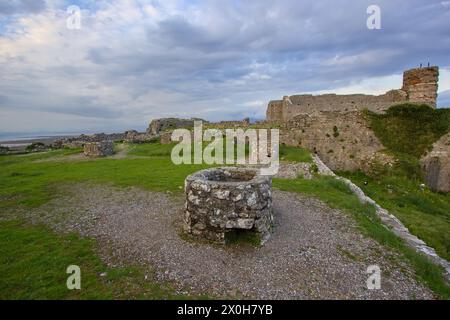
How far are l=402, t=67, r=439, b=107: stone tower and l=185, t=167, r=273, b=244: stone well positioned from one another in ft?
69.9

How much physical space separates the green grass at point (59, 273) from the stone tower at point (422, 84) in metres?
25.0

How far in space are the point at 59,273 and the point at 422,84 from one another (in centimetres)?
2775

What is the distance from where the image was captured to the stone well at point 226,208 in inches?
287

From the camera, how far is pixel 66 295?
525cm

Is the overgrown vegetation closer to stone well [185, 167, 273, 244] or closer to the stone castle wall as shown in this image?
the stone castle wall

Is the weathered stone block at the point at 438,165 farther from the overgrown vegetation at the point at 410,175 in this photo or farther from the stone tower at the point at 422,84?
the stone tower at the point at 422,84

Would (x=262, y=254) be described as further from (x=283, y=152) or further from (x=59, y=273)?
(x=283, y=152)

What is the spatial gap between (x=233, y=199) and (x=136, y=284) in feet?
10.1

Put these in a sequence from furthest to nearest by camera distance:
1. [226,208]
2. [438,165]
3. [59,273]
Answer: [438,165], [226,208], [59,273]

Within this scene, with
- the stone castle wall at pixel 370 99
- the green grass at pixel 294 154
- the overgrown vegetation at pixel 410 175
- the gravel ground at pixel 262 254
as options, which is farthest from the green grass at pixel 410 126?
the gravel ground at pixel 262 254

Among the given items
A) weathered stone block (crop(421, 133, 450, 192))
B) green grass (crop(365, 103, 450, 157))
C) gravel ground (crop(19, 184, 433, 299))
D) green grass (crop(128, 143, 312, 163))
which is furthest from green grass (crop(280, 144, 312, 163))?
gravel ground (crop(19, 184, 433, 299))

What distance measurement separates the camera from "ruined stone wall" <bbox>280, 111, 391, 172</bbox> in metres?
19.9

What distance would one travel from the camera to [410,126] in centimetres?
1941

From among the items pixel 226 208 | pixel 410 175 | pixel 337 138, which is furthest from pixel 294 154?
pixel 226 208
